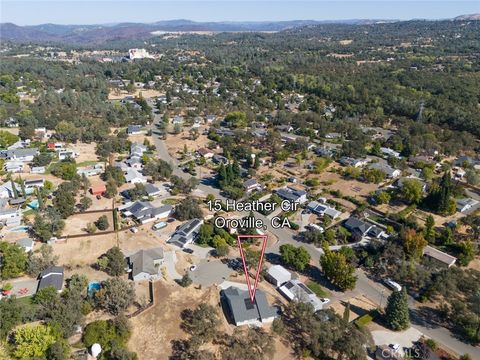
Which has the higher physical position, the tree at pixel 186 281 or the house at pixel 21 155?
the house at pixel 21 155

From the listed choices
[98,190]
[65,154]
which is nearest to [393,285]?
[98,190]

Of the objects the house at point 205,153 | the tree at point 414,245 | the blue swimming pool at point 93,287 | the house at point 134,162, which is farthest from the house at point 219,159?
the tree at point 414,245

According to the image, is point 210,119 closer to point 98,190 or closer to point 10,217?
point 98,190

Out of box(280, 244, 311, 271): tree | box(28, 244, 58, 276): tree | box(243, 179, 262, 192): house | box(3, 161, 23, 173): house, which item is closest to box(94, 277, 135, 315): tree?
box(28, 244, 58, 276): tree

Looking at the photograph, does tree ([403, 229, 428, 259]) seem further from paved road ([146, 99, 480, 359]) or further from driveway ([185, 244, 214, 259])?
driveway ([185, 244, 214, 259])

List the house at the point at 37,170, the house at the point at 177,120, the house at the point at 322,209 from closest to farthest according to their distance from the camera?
the house at the point at 322,209, the house at the point at 37,170, the house at the point at 177,120

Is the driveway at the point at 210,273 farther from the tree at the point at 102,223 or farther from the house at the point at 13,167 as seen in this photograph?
the house at the point at 13,167

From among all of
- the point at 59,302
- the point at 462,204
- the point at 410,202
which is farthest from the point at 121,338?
the point at 462,204
